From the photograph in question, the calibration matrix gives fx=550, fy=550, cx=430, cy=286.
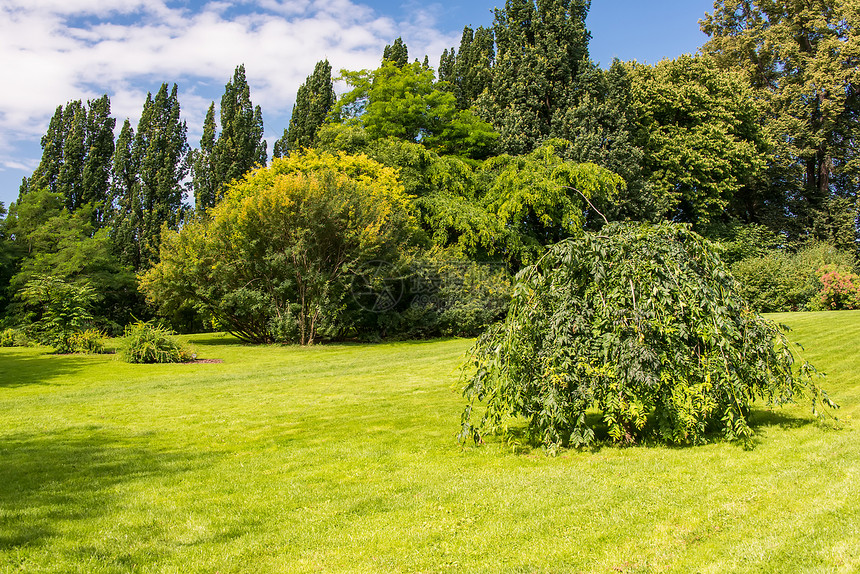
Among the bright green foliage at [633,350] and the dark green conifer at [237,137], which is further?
the dark green conifer at [237,137]

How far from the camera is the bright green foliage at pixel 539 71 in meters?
27.5

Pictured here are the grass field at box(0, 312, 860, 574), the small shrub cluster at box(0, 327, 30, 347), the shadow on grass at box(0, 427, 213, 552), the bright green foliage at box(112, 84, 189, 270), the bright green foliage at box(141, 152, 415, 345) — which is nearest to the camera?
the grass field at box(0, 312, 860, 574)

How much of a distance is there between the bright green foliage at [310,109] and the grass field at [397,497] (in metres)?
31.9

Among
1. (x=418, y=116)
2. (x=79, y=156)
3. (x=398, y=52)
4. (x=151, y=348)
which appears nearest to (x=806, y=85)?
(x=418, y=116)

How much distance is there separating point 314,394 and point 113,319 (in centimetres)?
2493

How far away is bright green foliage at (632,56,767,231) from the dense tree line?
0.12 metres

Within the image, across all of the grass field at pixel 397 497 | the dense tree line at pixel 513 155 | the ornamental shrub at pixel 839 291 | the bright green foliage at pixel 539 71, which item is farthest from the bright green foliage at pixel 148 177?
the ornamental shrub at pixel 839 291

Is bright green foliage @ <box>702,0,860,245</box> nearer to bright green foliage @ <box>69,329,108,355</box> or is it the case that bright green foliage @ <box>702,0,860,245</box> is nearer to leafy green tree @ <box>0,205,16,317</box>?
bright green foliage @ <box>69,329,108,355</box>

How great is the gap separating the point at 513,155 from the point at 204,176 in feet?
67.2

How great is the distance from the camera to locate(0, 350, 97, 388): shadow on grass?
1241cm

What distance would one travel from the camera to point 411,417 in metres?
8.09

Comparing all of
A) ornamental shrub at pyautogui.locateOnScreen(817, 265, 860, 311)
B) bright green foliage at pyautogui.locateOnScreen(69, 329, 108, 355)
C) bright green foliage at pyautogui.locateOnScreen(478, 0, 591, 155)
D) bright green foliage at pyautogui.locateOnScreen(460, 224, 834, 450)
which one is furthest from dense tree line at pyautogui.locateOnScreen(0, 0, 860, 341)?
bright green foliage at pyautogui.locateOnScreen(460, 224, 834, 450)

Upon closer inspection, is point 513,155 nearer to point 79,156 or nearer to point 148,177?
point 148,177

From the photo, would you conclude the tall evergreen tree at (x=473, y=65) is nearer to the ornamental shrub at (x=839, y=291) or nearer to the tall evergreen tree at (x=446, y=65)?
the tall evergreen tree at (x=446, y=65)
